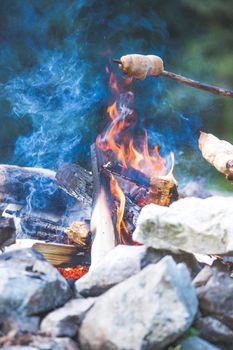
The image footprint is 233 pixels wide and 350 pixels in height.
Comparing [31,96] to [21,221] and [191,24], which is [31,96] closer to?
[191,24]

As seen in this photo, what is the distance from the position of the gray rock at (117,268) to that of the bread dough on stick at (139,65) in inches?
54.3

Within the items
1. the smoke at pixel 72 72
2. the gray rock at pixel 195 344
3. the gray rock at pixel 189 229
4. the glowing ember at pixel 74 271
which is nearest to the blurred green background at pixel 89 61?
the smoke at pixel 72 72

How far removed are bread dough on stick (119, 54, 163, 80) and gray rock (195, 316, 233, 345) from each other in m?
1.83

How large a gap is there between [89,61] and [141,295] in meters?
6.15

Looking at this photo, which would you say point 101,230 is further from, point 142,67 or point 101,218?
point 142,67

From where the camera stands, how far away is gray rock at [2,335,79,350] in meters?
1.89

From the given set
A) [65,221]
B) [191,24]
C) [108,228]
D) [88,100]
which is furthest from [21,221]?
[191,24]

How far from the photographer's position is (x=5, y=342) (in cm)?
193

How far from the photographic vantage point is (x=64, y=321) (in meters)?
2.10

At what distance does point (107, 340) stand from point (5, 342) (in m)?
0.46

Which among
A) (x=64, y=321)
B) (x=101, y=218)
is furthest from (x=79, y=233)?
(x=64, y=321)

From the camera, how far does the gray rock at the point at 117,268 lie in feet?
7.74

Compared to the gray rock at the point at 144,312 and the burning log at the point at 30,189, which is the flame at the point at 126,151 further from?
the gray rock at the point at 144,312

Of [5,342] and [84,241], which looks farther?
[84,241]
